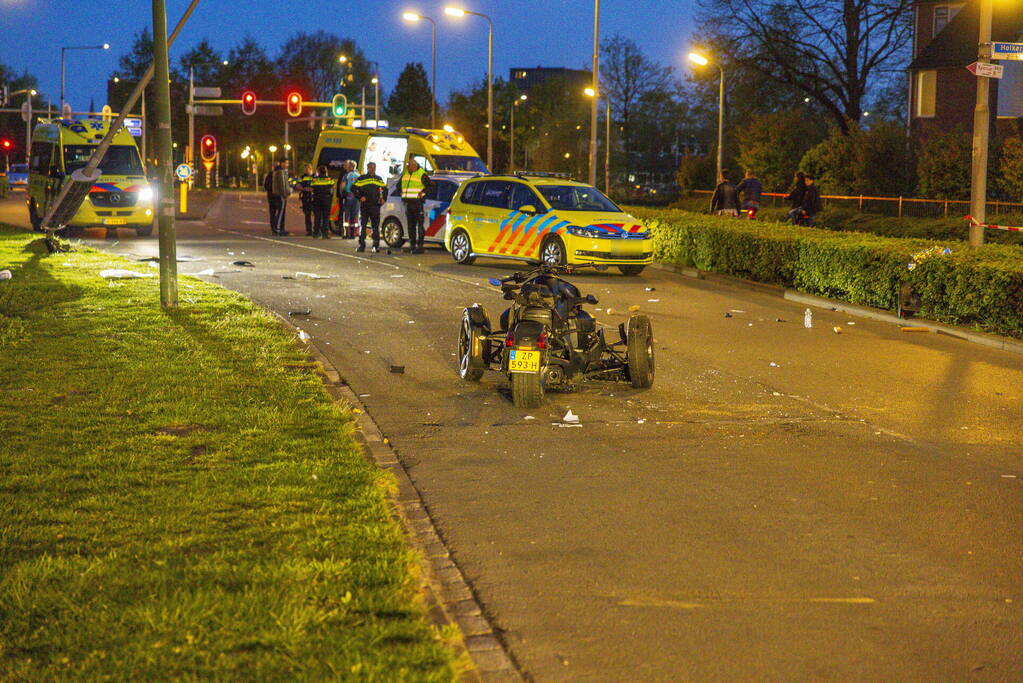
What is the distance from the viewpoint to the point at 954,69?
4841 cm

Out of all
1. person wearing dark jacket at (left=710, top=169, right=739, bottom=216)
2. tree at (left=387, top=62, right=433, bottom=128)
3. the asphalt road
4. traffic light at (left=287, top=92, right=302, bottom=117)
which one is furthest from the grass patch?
tree at (left=387, top=62, right=433, bottom=128)

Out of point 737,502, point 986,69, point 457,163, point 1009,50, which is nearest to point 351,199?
point 457,163

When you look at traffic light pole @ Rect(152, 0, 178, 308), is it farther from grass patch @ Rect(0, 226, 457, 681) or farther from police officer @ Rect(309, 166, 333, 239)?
police officer @ Rect(309, 166, 333, 239)

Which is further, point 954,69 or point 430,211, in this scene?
point 954,69

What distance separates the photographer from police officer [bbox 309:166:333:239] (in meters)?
29.8

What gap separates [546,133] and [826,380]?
240 feet

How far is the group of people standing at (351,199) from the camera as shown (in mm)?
24953

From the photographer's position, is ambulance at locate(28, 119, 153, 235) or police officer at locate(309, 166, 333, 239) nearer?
police officer at locate(309, 166, 333, 239)

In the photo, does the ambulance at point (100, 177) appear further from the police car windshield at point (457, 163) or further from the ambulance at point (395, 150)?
the police car windshield at point (457, 163)

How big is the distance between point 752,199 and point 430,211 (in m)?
7.00

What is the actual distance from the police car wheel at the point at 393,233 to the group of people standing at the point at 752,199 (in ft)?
21.0

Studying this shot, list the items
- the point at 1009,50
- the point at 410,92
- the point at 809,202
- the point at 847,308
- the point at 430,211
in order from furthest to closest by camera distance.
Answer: the point at 410,92 → the point at 809,202 → the point at 430,211 → the point at 847,308 → the point at 1009,50

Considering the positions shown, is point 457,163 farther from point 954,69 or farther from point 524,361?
point 954,69

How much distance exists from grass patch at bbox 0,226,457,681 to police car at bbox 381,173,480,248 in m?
14.4
